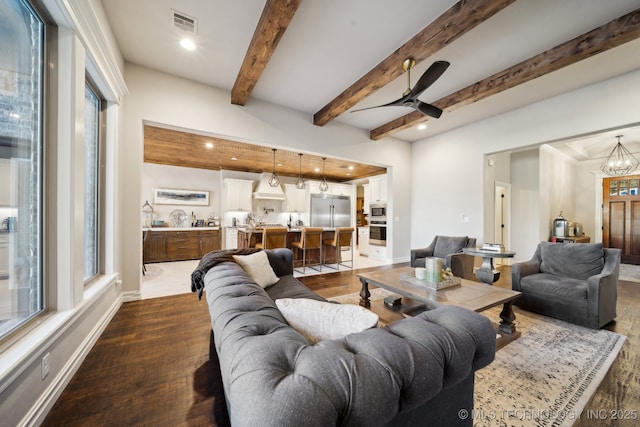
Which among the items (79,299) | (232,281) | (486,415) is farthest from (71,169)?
(486,415)

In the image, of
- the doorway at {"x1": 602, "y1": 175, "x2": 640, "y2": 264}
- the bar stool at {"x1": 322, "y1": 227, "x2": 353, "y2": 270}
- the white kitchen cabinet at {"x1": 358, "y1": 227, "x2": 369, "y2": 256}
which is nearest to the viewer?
the bar stool at {"x1": 322, "y1": 227, "x2": 353, "y2": 270}

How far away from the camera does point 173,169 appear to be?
661cm

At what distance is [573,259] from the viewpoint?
2.83 metres

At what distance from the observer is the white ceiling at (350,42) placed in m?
2.18

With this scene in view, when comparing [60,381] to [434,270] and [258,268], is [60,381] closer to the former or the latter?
[258,268]

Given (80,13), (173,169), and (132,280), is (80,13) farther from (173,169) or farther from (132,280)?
(173,169)

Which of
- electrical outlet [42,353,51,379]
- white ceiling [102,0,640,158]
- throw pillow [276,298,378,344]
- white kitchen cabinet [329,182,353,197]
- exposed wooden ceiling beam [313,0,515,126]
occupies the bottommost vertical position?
electrical outlet [42,353,51,379]

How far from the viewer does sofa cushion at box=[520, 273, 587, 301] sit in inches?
96.6

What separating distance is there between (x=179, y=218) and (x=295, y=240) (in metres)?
3.81

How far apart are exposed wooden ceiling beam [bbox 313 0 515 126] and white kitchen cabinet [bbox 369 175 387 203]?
334 cm

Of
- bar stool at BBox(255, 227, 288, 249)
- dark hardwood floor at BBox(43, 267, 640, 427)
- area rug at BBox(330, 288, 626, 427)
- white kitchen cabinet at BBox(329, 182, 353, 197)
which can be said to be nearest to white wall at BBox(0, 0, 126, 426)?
dark hardwood floor at BBox(43, 267, 640, 427)

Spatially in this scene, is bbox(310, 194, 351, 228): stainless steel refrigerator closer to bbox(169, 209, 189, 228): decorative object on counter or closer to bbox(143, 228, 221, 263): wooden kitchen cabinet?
bbox(143, 228, 221, 263): wooden kitchen cabinet

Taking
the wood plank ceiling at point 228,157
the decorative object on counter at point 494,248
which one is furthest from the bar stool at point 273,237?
the decorative object on counter at point 494,248

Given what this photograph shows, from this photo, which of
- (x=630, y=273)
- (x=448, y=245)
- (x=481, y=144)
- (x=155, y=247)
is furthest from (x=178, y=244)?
(x=630, y=273)
